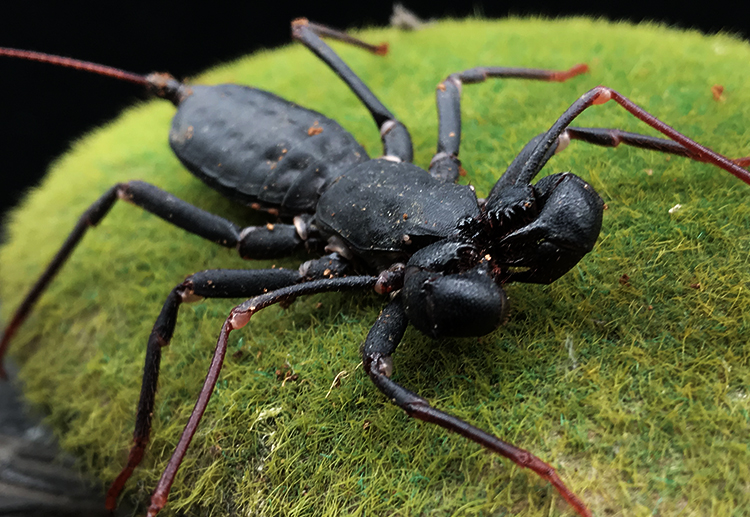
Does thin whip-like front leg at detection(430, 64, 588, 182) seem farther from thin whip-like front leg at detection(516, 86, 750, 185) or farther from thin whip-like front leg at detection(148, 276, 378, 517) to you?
thin whip-like front leg at detection(148, 276, 378, 517)

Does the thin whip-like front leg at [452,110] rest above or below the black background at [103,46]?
above

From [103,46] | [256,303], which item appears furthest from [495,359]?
[103,46]

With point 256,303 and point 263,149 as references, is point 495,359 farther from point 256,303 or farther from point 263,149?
point 263,149

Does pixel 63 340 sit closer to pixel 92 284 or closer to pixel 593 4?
pixel 92 284

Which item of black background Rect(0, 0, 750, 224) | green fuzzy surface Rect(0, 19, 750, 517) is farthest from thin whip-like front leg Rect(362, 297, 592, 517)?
black background Rect(0, 0, 750, 224)

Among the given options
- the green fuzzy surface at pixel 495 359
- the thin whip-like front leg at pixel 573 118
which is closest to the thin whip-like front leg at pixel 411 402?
the green fuzzy surface at pixel 495 359

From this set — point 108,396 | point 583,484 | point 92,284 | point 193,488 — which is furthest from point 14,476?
point 583,484

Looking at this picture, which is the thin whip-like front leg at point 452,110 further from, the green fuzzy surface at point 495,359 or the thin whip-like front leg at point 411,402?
the thin whip-like front leg at point 411,402
